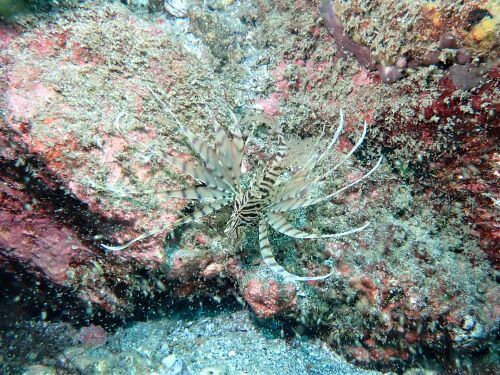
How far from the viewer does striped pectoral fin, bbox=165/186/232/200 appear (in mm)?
2465

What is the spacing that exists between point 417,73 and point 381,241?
1588mm

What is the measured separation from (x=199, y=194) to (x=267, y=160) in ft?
3.55

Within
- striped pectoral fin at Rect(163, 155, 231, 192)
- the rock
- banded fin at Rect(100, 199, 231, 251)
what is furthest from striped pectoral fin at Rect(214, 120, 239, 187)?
the rock

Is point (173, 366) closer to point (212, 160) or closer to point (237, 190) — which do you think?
point (237, 190)

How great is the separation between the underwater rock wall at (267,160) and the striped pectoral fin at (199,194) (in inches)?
9.4

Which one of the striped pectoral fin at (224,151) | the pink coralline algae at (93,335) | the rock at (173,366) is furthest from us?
the pink coralline algae at (93,335)

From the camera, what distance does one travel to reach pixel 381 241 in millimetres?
3125

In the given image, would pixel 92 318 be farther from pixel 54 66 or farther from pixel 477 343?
pixel 477 343

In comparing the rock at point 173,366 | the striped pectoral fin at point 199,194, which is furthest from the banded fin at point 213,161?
the rock at point 173,366

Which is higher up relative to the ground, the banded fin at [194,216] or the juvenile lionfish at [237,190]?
the juvenile lionfish at [237,190]

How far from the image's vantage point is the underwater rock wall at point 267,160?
267 centimetres

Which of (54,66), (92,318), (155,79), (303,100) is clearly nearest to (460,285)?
(303,100)

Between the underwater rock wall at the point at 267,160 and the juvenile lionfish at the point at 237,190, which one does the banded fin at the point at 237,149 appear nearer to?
the juvenile lionfish at the point at 237,190

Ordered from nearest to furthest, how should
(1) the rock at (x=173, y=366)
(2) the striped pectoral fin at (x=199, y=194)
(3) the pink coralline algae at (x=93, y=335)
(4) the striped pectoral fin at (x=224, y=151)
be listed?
1. (2) the striped pectoral fin at (x=199, y=194)
2. (4) the striped pectoral fin at (x=224, y=151)
3. (1) the rock at (x=173, y=366)
4. (3) the pink coralline algae at (x=93, y=335)
